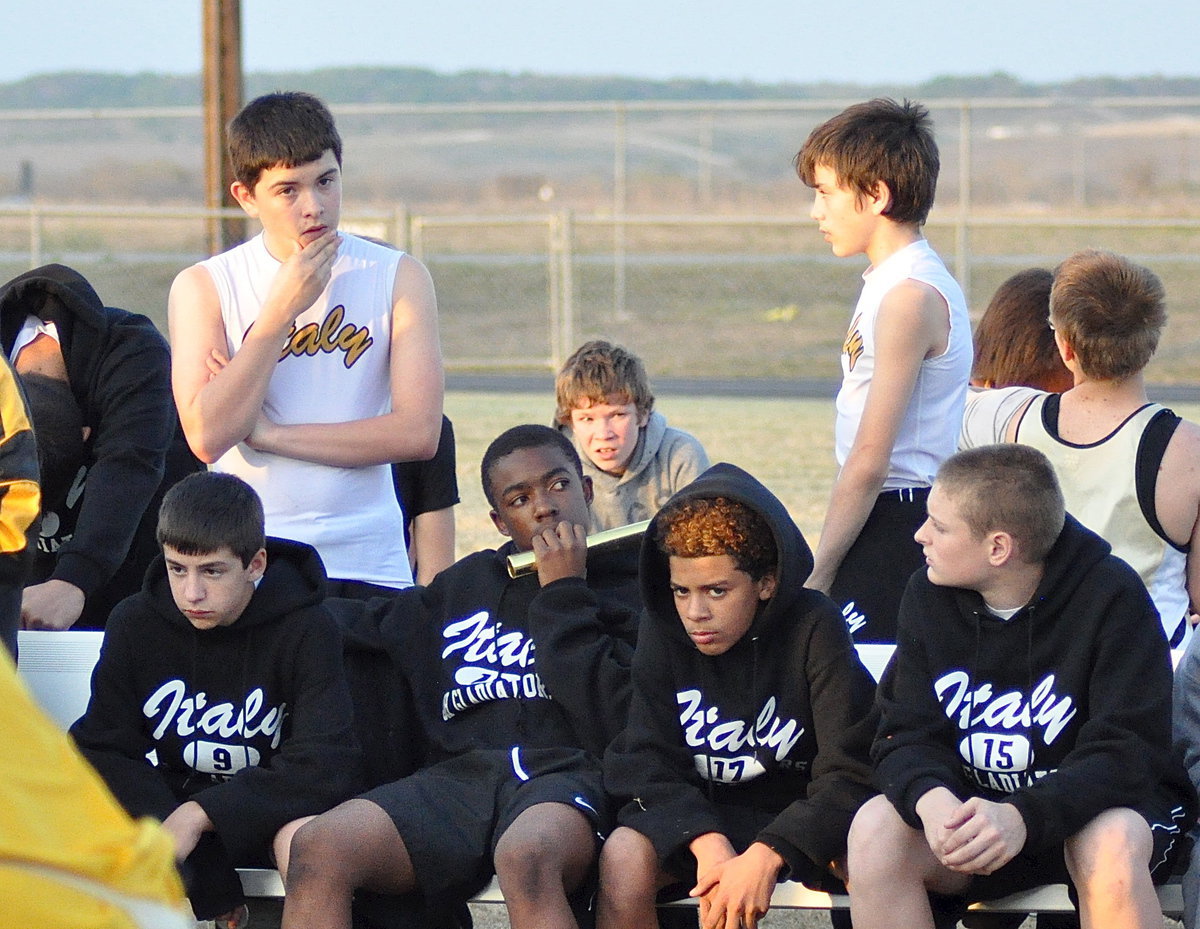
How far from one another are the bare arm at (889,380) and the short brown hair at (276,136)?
4.41 feet

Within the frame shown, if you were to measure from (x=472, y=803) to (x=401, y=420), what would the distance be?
902mm

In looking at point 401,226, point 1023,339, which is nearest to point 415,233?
point 401,226

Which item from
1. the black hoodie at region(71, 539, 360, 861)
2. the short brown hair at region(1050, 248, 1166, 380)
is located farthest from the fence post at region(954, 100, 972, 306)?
the black hoodie at region(71, 539, 360, 861)

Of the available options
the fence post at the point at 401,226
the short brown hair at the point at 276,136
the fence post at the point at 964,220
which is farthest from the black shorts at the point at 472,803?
the fence post at the point at 401,226

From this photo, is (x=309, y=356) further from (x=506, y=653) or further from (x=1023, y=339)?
(x=1023, y=339)

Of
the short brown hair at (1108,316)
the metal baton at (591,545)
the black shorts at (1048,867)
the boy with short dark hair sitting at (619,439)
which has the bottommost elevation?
the black shorts at (1048,867)

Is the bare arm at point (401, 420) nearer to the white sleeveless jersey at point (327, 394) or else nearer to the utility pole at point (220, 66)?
the white sleeveless jersey at point (327, 394)

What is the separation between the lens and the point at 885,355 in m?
3.60

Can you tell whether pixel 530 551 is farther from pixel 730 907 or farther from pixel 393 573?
pixel 730 907

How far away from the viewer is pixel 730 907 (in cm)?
308

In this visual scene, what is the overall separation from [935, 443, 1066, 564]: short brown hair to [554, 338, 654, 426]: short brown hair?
5.24 ft

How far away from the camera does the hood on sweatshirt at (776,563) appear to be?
10.9 ft

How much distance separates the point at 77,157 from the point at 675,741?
56038mm

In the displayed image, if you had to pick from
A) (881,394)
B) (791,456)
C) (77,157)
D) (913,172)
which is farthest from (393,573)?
(77,157)
